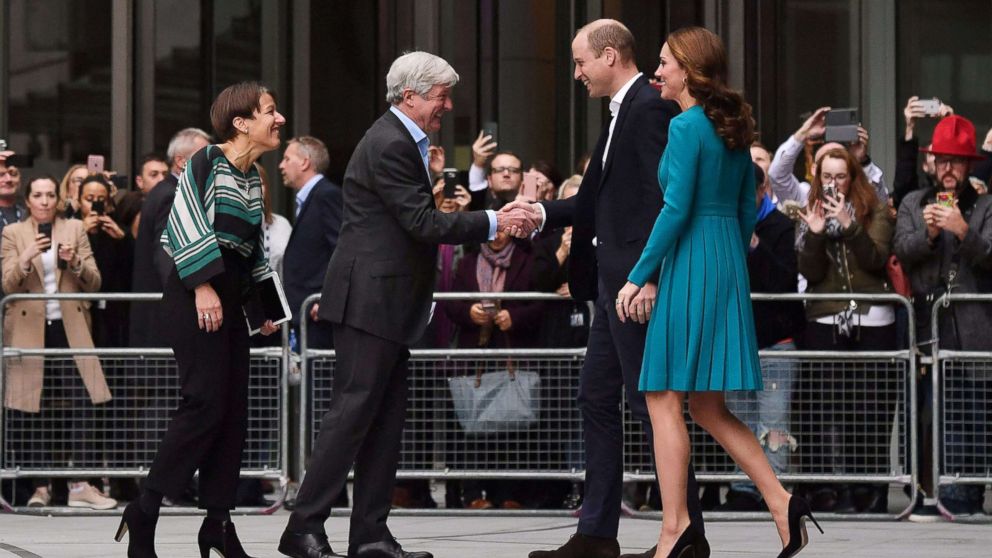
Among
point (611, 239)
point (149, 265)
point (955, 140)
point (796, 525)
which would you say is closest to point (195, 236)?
point (611, 239)

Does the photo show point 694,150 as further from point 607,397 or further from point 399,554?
point 399,554

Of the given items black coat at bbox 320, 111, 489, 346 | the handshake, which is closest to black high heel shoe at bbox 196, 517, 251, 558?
black coat at bbox 320, 111, 489, 346

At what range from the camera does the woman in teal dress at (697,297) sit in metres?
7.12

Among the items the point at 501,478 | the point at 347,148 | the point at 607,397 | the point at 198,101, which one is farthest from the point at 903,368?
the point at 198,101

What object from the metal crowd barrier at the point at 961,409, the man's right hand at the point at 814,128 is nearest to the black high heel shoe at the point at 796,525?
the metal crowd barrier at the point at 961,409

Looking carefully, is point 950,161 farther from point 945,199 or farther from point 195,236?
point 195,236

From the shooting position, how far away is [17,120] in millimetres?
14742

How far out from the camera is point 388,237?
299 inches

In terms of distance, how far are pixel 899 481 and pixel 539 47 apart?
5.41m

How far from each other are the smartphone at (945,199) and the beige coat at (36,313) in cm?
476

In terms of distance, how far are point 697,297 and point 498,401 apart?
11.3 ft

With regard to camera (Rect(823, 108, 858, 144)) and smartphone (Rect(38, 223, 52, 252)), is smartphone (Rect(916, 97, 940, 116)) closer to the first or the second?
camera (Rect(823, 108, 858, 144))

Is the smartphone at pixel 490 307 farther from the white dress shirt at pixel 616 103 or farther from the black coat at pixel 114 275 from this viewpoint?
the white dress shirt at pixel 616 103

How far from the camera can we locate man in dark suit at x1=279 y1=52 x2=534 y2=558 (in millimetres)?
7539
